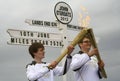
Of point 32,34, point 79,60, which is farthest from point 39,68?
point 32,34

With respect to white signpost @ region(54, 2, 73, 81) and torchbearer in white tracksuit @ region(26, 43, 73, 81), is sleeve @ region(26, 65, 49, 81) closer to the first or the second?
torchbearer in white tracksuit @ region(26, 43, 73, 81)

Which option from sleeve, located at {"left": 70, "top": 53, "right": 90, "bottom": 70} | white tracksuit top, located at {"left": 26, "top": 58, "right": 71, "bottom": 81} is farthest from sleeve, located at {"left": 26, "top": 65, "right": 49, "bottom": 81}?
sleeve, located at {"left": 70, "top": 53, "right": 90, "bottom": 70}

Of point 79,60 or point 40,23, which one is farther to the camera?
point 40,23

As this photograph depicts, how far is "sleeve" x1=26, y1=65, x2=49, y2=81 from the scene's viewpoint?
17.3 feet

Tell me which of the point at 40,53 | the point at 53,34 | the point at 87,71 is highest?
the point at 40,53

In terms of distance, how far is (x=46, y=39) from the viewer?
519 inches

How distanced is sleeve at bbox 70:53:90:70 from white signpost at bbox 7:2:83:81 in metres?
6.89

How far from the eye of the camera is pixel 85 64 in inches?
227

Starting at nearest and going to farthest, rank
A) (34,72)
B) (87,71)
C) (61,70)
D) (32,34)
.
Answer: (34,72) < (61,70) < (87,71) < (32,34)

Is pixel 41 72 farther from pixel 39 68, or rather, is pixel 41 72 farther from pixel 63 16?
pixel 63 16

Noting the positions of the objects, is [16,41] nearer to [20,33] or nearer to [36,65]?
[20,33]

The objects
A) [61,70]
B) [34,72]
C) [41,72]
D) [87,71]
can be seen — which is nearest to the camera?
[41,72]

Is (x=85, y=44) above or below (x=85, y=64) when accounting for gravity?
above

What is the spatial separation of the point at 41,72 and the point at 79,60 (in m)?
0.56
